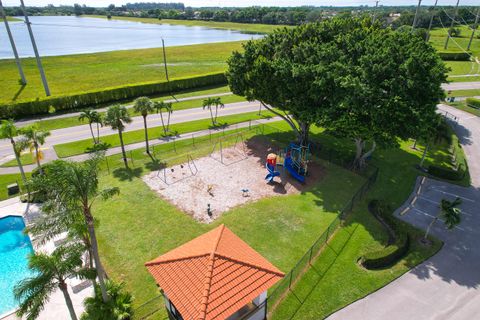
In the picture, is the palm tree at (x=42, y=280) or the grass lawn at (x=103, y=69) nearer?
the palm tree at (x=42, y=280)

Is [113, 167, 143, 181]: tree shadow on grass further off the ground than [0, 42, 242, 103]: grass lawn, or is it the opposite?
[0, 42, 242, 103]: grass lawn

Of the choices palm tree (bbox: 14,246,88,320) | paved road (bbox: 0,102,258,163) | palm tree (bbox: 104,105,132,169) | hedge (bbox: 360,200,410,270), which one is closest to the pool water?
palm tree (bbox: 14,246,88,320)

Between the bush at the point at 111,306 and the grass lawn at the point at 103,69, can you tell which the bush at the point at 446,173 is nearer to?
→ the bush at the point at 111,306

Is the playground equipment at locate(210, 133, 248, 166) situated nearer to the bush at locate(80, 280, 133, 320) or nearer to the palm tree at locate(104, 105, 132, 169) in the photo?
the palm tree at locate(104, 105, 132, 169)

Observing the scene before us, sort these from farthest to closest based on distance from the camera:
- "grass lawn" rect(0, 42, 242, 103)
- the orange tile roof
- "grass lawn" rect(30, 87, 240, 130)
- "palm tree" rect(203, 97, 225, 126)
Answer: "grass lawn" rect(0, 42, 242, 103) < "grass lawn" rect(30, 87, 240, 130) < "palm tree" rect(203, 97, 225, 126) < the orange tile roof

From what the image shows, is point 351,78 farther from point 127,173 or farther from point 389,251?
point 127,173

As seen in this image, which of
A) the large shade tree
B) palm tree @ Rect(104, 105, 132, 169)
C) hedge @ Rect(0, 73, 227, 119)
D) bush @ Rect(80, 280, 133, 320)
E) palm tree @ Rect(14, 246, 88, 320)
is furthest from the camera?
hedge @ Rect(0, 73, 227, 119)

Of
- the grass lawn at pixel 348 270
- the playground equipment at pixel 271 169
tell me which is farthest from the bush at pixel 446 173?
the playground equipment at pixel 271 169
